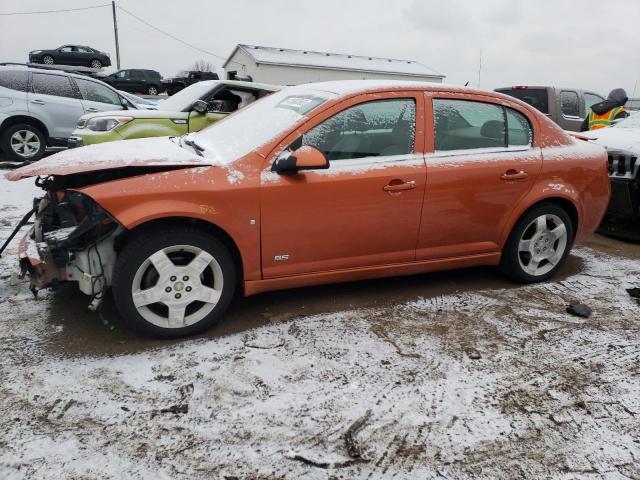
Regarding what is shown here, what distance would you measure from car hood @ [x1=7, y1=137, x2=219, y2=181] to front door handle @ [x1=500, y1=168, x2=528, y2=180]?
7.22 feet

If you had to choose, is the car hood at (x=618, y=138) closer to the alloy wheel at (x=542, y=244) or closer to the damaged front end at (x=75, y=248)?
the alloy wheel at (x=542, y=244)

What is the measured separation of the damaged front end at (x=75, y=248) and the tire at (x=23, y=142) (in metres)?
7.27

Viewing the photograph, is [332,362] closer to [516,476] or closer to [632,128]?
[516,476]

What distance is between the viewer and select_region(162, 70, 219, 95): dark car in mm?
27047

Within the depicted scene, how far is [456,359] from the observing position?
3.10 meters

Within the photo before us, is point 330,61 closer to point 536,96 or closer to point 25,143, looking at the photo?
point 536,96

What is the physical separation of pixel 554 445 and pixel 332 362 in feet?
4.04

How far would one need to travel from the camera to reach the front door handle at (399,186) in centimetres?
352

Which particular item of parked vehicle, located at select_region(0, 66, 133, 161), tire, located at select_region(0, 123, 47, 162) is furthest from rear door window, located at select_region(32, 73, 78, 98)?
tire, located at select_region(0, 123, 47, 162)

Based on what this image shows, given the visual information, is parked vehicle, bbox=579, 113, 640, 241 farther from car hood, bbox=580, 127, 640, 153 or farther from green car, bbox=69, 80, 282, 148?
green car, bbox=69, 80, 282, 148

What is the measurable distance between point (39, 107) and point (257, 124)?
758 centimetres

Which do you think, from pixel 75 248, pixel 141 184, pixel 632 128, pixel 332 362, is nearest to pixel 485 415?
pixel 332 362

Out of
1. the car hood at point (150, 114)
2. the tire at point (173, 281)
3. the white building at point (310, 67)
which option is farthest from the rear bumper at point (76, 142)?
the white building at point (310, 67)

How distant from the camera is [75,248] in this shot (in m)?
3.03
